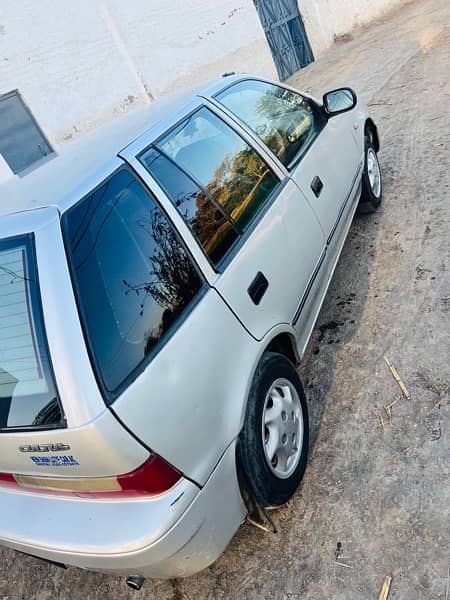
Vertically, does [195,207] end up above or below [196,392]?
above

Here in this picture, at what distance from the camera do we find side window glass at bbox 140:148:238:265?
1986 mm

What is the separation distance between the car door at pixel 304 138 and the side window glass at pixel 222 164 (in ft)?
0.77

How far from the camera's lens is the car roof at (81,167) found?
67.6 inches

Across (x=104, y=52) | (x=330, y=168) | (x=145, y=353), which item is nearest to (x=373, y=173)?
(x=330, y=168)

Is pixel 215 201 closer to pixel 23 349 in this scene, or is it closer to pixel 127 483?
pixel 23 349

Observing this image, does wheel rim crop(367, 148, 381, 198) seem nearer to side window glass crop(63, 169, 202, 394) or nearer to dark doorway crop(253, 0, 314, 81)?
side window glass crop(63, 169, 202, 394)

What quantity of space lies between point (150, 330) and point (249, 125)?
5.35 feet

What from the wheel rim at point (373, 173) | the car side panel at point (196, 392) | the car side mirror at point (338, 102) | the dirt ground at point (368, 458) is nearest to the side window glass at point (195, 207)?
the car side panel at point (196, 392)

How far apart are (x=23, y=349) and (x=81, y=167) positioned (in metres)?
0.83

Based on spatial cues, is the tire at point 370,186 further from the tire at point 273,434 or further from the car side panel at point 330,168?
the tire at point 273,434

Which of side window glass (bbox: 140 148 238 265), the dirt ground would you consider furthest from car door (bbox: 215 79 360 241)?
side window glass (bbox: 140 148 238 265)

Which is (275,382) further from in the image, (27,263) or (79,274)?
(27,263)

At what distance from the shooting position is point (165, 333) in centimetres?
167

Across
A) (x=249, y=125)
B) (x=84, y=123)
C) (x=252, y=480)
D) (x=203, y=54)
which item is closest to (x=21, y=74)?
(x=84, y=123)
